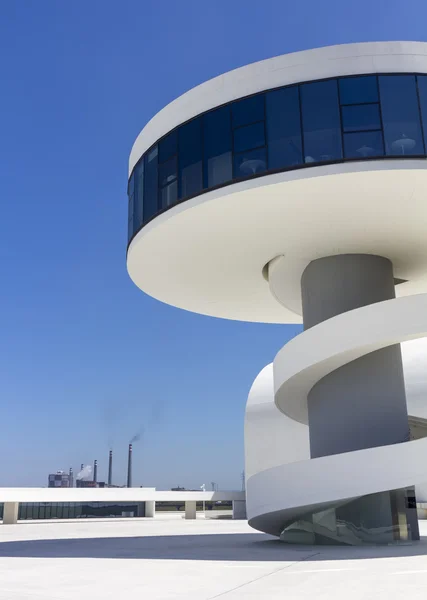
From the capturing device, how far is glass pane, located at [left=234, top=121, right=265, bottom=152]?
56.0ft

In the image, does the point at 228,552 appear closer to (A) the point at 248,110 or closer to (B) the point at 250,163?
(B) the point at 250,163

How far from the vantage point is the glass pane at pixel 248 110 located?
675 inches

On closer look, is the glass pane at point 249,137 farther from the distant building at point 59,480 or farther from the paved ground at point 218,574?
the distant building at point 59,480

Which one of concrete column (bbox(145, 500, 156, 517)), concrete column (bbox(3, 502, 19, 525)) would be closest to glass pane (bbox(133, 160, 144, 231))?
concrete column (bbox(3, 502, 19, 525))

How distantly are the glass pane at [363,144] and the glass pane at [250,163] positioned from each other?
2.00 metres

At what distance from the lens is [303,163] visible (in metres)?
16.3

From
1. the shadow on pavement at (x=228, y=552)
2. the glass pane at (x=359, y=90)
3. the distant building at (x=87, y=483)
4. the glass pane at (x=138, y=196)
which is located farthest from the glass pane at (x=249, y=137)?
the distant building at (x=87, y=483)

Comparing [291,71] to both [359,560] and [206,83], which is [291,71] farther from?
[359,560]

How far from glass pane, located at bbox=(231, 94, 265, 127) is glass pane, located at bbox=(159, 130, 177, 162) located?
1.97 meters

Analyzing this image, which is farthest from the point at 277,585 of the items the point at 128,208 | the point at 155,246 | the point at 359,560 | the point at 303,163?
the point at 128,208

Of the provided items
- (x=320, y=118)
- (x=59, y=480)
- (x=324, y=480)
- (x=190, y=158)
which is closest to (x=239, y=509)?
(x=324, y=480)

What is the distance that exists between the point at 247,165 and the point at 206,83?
108 inches

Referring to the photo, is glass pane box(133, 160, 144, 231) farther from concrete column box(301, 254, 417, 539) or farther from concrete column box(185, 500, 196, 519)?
concrete column box(185, 500, 196, 519)

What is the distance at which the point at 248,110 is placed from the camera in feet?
56.7
